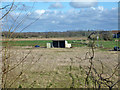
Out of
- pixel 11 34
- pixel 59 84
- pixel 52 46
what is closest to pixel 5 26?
pixel 11 34

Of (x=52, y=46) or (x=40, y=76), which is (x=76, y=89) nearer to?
(x=40, y=76)

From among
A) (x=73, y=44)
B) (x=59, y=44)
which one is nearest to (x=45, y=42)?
(x=59, y=44)

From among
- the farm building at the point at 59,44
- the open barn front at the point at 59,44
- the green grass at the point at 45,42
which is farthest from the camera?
the open barn front at the point at 59,44

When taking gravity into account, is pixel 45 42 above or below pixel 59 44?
above

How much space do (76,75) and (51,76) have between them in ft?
3.85

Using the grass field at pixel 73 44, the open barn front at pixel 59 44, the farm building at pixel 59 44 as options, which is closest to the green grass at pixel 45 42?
the grass field at pixel 73 44

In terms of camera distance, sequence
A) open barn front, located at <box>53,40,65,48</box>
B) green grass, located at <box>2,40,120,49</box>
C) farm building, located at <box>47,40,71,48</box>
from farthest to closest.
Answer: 1. open barn front, located at <box>53,40,65,48</box>
2. farm building, located at <box>47,40,71,48</box>
3. green grass, located at <box>2,40,120,49</box>

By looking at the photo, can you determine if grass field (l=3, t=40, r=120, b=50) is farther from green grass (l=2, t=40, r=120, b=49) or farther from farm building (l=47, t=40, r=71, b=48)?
farm building (l=47, t=40, r=71, b=48)

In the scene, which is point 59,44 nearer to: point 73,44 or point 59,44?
point 59,44

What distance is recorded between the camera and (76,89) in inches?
242

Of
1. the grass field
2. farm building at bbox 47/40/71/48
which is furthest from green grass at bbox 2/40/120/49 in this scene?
farm building at bbox 47/40/71/48

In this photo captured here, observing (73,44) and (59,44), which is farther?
(73,44)

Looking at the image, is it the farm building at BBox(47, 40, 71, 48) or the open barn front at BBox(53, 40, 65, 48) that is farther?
the open barn front at BBox(53, 40, 65, 48)

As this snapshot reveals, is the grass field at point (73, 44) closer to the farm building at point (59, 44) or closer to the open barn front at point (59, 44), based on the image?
the farm building at point (59, 44)
